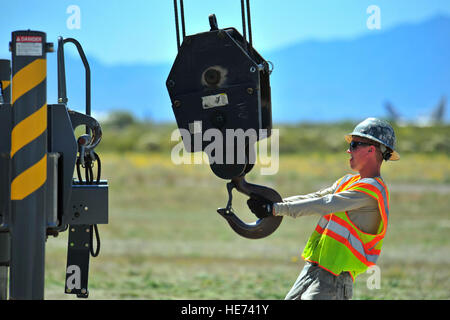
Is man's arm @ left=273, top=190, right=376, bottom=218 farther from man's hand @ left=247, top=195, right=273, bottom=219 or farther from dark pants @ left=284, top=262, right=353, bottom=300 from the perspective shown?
dark pants @ left=284, top=262, right=353, bottom=300

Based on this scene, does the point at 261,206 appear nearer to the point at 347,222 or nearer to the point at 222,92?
the point at 347,222

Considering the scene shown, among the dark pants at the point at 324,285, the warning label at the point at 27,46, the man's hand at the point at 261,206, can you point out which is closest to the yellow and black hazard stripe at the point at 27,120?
the warning label at the point at 27,46

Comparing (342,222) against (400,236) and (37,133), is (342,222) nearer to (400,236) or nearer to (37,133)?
(37,133)

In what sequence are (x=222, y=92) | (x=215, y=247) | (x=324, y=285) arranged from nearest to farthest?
(x=324, y=285)
(x=222, y=92)
(x=215, y=247)

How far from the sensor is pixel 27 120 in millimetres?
4352

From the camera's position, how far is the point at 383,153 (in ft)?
16.3

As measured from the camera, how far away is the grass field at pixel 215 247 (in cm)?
869

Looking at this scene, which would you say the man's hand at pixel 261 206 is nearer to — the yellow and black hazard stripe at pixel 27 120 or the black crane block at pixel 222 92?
the black crane block at pixel 222 92

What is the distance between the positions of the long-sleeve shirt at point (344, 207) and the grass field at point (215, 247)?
10.7 feet

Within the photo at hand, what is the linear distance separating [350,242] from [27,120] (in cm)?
212

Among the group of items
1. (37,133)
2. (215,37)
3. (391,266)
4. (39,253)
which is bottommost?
(391,266)

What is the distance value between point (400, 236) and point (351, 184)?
11.5 m

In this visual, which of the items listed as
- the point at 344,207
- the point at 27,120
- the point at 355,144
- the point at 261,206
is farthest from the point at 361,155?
the point at 27,120
